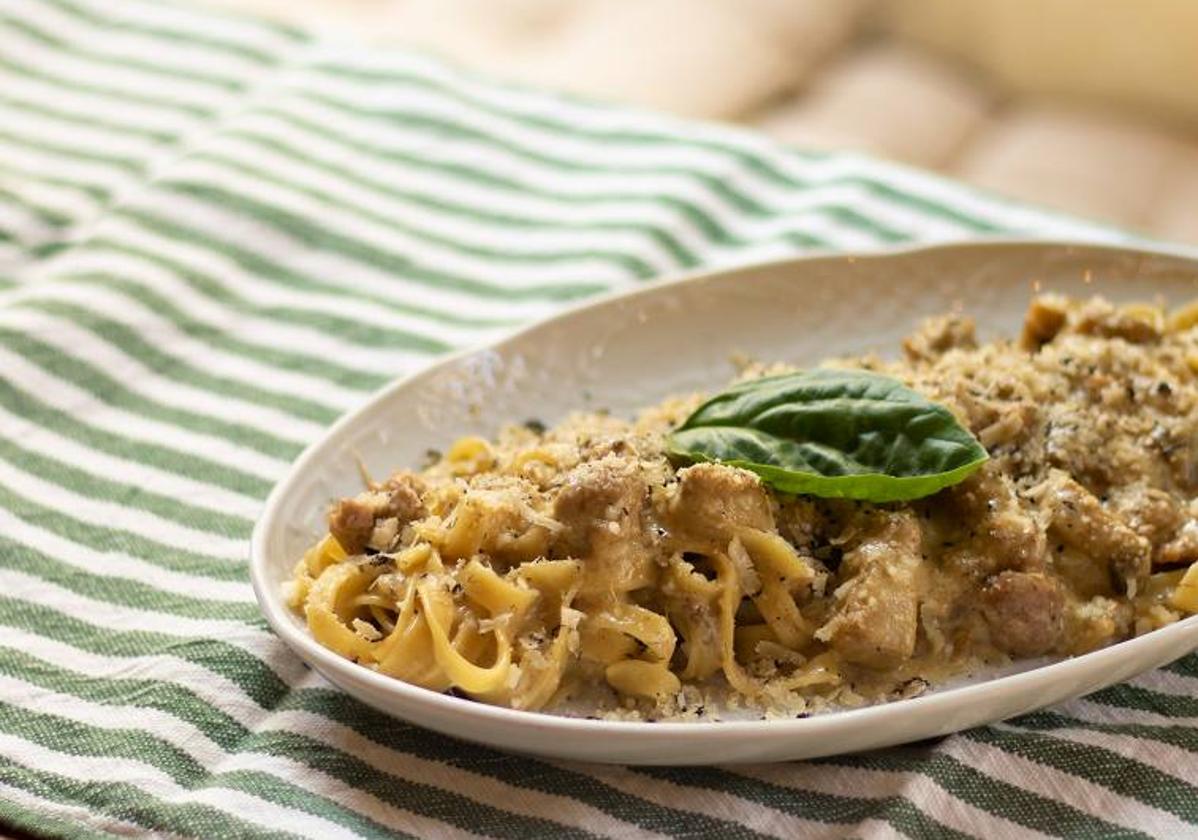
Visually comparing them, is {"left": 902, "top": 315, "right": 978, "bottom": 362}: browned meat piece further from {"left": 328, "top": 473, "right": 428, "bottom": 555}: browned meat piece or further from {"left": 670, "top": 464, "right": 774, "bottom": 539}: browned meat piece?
{"left": 328, "top": 473, "right": 428, "bottom": 555}: browned meat piece

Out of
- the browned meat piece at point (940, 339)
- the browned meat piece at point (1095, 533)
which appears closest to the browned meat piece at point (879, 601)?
the browned meat piece at point (1095, 533)

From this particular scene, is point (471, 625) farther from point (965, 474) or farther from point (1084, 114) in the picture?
point (1084, 114)

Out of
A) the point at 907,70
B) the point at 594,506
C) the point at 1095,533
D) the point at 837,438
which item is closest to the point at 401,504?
the point at 594,506

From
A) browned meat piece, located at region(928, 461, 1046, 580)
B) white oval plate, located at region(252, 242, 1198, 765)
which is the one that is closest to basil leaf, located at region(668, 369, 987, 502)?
browned meat piece, located at region(928, 461, 1046, 580)

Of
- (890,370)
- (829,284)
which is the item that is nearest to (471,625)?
(890,370)

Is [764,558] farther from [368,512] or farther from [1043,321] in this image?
[1043,321]
